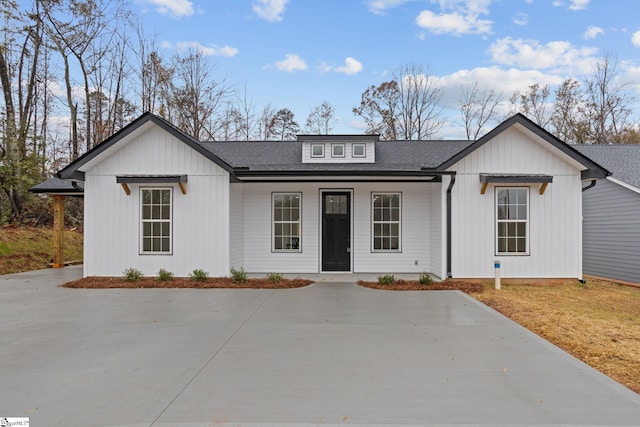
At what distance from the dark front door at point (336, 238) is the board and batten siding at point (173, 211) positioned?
3.00 m

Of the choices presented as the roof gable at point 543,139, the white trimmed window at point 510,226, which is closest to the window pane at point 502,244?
the white trimmed window at point 510,226

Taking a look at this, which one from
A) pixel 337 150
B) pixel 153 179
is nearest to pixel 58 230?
pixel 153 179

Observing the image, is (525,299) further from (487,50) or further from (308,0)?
(487,50)

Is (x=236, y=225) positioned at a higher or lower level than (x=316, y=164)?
lower

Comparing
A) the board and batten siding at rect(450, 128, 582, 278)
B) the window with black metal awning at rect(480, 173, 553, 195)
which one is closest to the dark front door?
the board and batten siding at rect(450, 128, 582, 278)

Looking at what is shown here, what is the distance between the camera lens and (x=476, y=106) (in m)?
24.8

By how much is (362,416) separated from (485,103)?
85.2 ft

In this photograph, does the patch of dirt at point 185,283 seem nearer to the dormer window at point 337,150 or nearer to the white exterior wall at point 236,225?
the white exterior wall at point 236,225

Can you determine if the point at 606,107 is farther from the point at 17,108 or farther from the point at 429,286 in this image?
the point at 17,108

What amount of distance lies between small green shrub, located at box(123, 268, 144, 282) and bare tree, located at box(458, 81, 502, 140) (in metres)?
22.7

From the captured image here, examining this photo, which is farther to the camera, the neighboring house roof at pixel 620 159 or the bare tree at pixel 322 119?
the bare tree at pixel 322 119

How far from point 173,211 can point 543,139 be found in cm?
1012

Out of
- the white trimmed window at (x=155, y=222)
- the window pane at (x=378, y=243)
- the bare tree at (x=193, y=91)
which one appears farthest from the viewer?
the bare tree at (x=193, y=91)

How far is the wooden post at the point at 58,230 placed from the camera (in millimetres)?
12219
